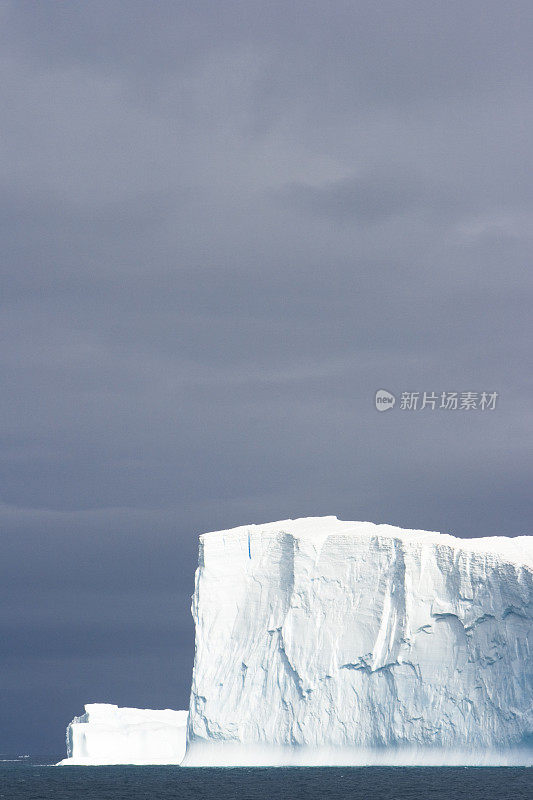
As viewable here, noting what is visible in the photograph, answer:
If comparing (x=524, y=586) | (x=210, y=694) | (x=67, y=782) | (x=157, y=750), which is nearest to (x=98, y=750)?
(x=157, y=750)

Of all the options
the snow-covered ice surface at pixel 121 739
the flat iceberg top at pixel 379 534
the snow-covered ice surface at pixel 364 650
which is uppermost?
the flat iceberg top at pixel 379 534

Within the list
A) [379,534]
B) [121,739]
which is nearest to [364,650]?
[379,534]

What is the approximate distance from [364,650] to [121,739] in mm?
17313

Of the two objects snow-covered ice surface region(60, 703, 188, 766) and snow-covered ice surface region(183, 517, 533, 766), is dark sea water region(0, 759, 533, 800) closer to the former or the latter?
snow-covered ice surface region(183, 517, 533, 766)

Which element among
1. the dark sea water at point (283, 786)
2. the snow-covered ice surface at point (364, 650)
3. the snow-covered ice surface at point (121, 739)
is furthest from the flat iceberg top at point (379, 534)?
the snow-covered ice surface at point (121, 739)

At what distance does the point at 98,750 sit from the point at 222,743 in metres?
15.1

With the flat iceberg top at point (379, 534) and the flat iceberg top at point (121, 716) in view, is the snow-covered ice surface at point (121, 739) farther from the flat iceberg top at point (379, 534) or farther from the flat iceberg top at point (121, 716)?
the flat iceberg top at point (379, 534)

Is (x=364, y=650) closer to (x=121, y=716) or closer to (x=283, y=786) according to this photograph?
(x=283, y=786)

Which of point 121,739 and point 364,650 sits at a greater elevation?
point 364,650

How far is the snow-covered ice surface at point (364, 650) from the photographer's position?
3678cm

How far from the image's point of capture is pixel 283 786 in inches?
A: 1412

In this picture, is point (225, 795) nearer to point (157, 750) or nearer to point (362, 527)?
point (362, 527)

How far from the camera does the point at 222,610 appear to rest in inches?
1569

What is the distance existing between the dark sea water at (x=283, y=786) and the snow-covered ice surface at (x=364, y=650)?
1.14 metres
